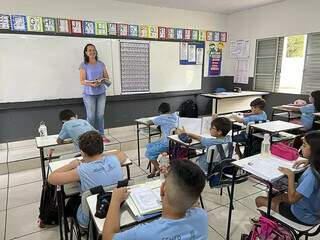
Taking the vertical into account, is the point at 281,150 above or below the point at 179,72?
below

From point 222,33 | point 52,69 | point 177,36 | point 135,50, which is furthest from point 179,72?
point 52,69

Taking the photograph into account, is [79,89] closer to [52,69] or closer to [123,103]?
[52,69]

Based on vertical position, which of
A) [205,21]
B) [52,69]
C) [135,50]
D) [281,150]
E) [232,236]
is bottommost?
[232,236]

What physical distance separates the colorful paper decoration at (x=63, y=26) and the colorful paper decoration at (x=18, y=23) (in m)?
0.48

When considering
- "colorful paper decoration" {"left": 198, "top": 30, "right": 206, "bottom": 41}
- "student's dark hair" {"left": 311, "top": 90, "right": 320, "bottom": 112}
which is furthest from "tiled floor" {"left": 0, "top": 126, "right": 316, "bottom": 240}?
"colorful paper decoration" {"left": 198, "top": 30, "right": 206, "bottom": 41}

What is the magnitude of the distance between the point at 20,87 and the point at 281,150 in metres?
3.76

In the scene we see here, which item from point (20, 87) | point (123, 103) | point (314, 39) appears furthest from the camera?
point (123, 103)

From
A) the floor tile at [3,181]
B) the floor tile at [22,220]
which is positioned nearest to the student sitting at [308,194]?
the floor tile at [22,220]

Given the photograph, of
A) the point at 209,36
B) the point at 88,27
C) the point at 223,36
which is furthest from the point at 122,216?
the point at 223,36

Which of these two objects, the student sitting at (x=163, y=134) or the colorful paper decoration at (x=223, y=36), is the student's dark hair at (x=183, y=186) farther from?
the colorful paper decoration at (x=223, y=36)

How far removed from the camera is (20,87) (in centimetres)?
381

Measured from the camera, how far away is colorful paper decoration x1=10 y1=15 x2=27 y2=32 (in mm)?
3601

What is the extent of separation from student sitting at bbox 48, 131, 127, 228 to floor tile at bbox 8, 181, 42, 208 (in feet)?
4.73

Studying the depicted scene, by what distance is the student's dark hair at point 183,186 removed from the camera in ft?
3.09
